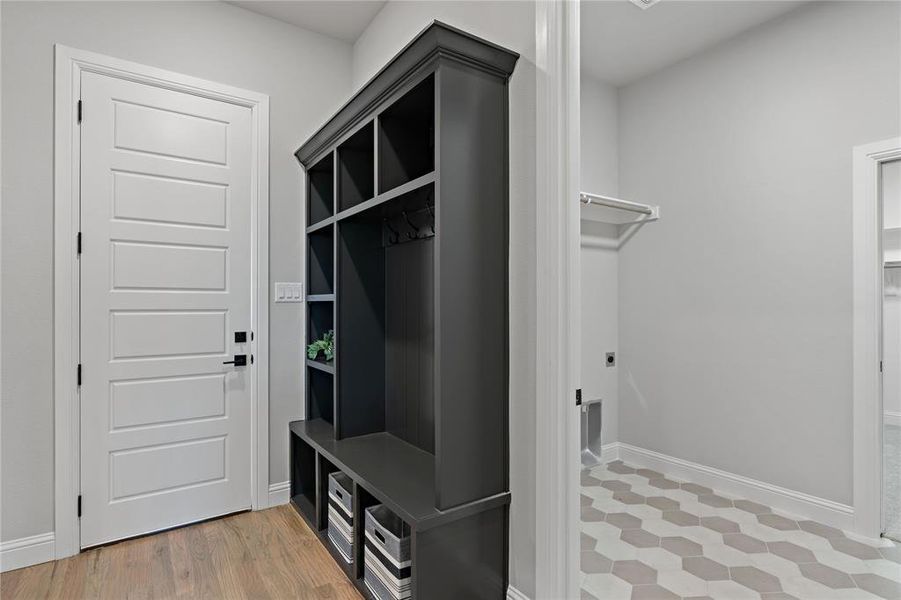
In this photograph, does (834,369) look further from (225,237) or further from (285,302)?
(225,237)

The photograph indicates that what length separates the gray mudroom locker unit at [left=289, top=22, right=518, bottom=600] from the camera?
1.63 metres

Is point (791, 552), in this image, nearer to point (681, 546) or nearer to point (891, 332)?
point (681, 546)

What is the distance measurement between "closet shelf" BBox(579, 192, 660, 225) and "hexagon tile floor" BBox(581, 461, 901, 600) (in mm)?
1866

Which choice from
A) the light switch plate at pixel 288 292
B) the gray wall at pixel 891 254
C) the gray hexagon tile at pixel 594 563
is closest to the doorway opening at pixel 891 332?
the gray wall at pixel 891 254

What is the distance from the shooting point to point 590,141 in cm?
351

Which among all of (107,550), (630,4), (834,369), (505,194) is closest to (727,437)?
(834,369)

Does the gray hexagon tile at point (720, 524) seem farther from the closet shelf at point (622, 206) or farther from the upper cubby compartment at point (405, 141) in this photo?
the upper cubby compartment at point (405, 141)

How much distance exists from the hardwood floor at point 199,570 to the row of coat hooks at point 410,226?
1562 mm

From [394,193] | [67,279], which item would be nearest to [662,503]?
[394,193]

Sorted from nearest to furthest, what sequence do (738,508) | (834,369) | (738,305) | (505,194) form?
(505,194)
(834,369)
(738,508)
(738,305)

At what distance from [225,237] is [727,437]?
3.30m

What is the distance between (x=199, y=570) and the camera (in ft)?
6.87

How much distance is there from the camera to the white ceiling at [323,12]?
8.79 feet

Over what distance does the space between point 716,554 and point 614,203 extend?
2.06m
